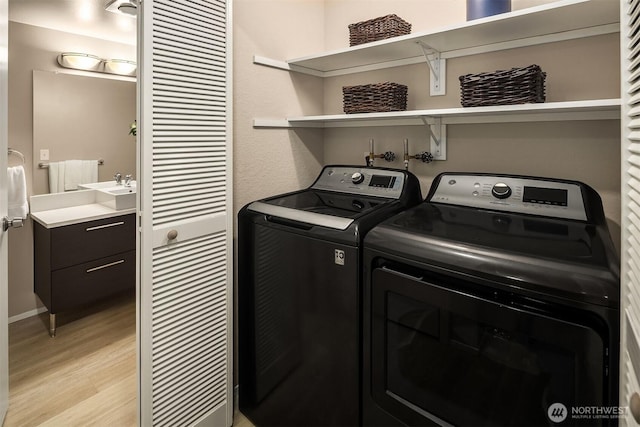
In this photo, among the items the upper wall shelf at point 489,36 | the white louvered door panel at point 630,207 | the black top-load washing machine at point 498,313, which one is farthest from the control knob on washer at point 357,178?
the white louvered door panel at point 630,207

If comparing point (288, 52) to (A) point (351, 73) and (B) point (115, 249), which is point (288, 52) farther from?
(B) point (115, 249)

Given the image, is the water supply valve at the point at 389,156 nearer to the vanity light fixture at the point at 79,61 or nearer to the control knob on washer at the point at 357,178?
the control knob on washer at the point at 357,178

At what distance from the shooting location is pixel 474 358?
1.12 meters

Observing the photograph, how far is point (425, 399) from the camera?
123cm

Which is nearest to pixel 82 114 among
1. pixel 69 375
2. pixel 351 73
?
pixel 69 375

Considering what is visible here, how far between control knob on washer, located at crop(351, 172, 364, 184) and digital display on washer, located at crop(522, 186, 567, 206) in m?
0.78

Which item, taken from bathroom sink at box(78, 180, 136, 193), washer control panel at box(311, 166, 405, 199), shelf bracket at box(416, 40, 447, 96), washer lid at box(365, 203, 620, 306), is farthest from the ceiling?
washer lid at box(365, 203, 620, 306)

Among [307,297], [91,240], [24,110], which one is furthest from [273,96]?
[24,110]

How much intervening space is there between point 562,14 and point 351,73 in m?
1.14

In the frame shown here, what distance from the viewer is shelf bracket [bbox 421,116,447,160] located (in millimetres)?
1890

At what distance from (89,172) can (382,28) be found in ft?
9.70

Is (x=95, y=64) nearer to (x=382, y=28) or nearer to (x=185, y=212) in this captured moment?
(x=185, y=212)

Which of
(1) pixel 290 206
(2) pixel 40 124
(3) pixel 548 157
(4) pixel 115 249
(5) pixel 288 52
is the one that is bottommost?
(4) pixel 115 249

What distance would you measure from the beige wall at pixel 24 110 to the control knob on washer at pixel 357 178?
9.04ft
